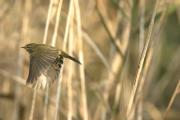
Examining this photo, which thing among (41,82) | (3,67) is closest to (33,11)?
(3,67)

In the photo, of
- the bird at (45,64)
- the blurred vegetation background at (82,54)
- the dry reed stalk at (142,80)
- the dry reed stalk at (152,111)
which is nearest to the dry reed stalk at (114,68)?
the blurred vegetation background at (82,54)

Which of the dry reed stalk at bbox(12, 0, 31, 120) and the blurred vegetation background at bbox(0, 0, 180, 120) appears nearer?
the blurred vegetation background at bbox(0, 0, 180, 120)

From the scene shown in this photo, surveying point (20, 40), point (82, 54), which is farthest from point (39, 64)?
point (20, 40)

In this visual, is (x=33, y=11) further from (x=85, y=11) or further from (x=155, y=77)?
(x=155, y=77)

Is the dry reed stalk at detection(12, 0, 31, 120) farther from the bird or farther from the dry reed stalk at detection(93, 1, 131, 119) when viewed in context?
the bird

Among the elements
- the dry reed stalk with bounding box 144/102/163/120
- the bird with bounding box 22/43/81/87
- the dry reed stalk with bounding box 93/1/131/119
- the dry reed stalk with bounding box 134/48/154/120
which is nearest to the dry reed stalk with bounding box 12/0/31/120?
the dry reed stalk with bounding box 93/1/131/119

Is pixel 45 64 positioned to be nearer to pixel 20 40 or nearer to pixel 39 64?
pixel 39 64

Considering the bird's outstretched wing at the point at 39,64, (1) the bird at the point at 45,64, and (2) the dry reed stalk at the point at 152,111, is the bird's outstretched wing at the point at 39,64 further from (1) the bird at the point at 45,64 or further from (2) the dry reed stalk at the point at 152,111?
(2) the dry reed stalk at the point at 152,111

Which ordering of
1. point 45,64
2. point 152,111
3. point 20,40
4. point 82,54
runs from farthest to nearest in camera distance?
point 152,111 → point 20,40 → point 82,54 → point 45,64
